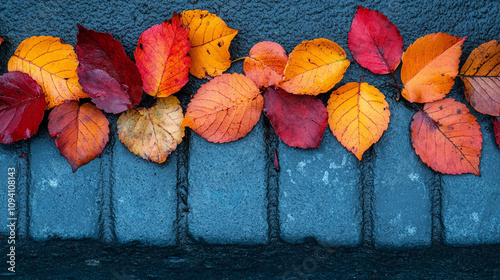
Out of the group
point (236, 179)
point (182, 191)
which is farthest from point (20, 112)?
point (236, 179)

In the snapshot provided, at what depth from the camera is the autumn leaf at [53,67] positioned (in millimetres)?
1088

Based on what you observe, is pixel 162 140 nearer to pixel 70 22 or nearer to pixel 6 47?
pixel 70 22

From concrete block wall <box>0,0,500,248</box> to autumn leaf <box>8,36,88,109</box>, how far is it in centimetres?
8

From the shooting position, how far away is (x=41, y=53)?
3.58 feet

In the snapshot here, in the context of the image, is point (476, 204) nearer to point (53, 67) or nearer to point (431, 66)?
point (431, 66)

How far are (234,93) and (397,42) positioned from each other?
530 millimetres

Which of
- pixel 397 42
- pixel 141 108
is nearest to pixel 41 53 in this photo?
pixel 141 108

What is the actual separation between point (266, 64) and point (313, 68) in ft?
0.49

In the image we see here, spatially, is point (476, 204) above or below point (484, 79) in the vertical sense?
below

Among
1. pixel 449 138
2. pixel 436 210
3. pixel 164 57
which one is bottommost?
pixel 436 210

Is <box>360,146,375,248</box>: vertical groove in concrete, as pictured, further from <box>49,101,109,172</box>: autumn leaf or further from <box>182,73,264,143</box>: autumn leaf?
<box>49,101,109,172</box>: autumn leaf

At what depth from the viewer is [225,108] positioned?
42.1 inches

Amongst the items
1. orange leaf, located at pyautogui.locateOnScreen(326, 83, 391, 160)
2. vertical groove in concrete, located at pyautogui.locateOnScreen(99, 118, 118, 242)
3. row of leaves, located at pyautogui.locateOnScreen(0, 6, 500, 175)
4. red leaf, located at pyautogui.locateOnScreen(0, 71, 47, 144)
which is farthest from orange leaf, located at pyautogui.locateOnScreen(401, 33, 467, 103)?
red leaf, located at pyautogui.locateOnScreen(0, 71, 47, 144)

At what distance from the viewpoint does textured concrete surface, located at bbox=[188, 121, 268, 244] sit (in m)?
1.12
